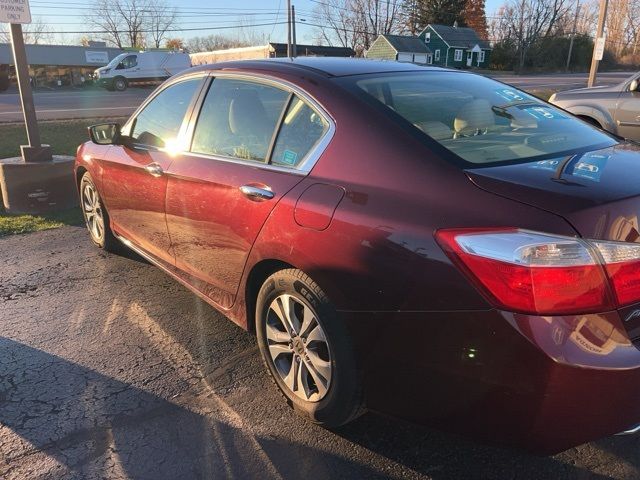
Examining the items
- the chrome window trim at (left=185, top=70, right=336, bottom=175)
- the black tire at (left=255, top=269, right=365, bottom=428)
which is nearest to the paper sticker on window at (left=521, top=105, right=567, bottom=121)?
the chrome window trim at (left=185, top=70, right=336, bottom=175)

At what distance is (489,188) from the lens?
192 centimetres

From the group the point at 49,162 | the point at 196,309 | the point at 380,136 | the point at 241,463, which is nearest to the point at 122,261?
the point at 196,309

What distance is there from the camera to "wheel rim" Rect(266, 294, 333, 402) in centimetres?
241

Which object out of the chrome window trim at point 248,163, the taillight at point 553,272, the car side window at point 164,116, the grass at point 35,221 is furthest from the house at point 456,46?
the taillight at point 553,272

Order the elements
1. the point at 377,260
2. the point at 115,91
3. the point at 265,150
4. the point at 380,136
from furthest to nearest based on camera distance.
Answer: the point at 115,91 → the point at 265,150 → the point at 380,136 → the point at 377,260

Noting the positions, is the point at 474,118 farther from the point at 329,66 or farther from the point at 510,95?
the point at 329,66

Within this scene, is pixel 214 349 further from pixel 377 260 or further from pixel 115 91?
pixel 115 91

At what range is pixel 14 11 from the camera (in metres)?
6.31

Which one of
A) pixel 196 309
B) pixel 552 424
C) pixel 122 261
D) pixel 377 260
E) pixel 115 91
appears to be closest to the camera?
pixel 552 424

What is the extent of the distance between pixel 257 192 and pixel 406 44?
205 ft

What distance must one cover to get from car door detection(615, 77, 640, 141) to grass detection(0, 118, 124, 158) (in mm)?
9086

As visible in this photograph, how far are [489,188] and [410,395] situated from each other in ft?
2.80

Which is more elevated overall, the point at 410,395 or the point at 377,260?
the point at 377,260

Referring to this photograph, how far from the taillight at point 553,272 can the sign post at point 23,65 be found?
6.37 meters
